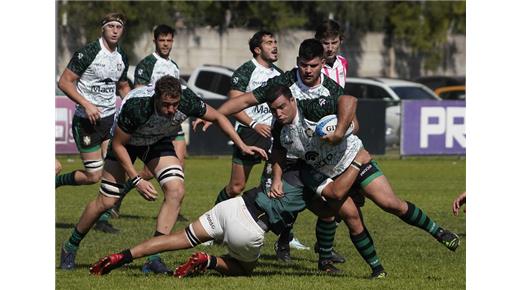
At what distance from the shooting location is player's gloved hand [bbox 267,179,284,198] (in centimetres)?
909

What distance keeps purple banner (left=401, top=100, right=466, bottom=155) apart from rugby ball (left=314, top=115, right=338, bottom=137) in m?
17.5

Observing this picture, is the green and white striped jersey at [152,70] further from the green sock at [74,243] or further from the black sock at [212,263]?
A: the black sock at [212,263]

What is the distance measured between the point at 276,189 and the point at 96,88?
3.83 meters

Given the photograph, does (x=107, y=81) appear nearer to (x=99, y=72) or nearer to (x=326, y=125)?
(x=99, y=72)

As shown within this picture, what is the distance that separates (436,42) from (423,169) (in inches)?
817

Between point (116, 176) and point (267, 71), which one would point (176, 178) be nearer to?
point (116, 176)

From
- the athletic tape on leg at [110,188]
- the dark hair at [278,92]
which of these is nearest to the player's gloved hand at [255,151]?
the dark hair at [278,92]

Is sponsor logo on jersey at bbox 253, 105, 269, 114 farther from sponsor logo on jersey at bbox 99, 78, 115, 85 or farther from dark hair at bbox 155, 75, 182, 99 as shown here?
dark hair at bbox 155, 75, 182, 99

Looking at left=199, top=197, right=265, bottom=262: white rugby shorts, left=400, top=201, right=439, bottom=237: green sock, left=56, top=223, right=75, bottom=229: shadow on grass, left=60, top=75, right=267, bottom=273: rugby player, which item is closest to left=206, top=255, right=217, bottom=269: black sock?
left=199, top=197, right=265, bottom=262: white rugby shorts

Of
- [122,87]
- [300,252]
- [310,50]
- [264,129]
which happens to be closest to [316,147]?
[310,50]

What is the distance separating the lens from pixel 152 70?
506 inches

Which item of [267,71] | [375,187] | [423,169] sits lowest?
[423,169]
